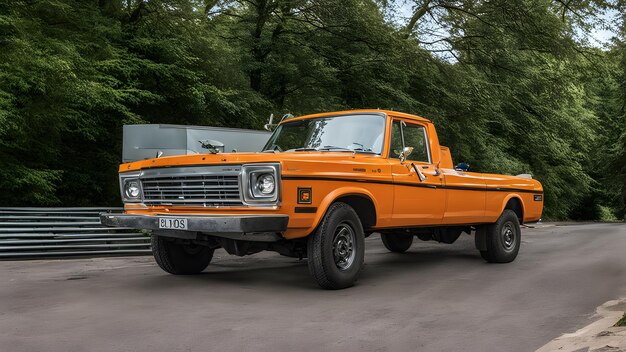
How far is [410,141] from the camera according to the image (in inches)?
362

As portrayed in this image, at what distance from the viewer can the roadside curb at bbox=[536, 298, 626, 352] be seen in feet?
15.5

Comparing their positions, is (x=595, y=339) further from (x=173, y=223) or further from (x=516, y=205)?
(x=516, y=205)

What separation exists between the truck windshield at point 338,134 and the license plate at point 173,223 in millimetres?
2107

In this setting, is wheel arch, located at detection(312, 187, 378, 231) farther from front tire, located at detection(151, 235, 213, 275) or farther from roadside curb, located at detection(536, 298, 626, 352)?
roadside curb, located at detection(536, 298, 626, 352)

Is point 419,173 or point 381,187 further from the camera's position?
point 419,173

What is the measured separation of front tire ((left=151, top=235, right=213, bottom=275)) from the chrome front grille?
856 mm

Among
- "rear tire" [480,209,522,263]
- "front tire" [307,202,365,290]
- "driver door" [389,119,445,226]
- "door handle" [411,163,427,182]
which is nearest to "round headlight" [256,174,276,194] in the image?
"front tire" [307,202,365,290]

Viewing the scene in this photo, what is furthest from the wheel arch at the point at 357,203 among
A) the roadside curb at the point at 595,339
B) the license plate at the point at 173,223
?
the roadside curb at the point at 595,339

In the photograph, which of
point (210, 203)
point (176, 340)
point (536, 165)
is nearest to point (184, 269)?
point (210, 203)

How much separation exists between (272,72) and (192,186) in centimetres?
1170

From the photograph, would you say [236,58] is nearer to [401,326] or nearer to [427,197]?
[427,197]

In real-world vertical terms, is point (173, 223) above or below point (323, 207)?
below

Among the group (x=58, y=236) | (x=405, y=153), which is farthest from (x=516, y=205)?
(x=58, y=236)

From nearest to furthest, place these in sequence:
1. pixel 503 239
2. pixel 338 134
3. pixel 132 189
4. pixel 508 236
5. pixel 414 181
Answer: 1. pixel 132 189
2. pixel 338 134
3. pixel 414 181
4. pixel 503 239
5. pixel 508 236
